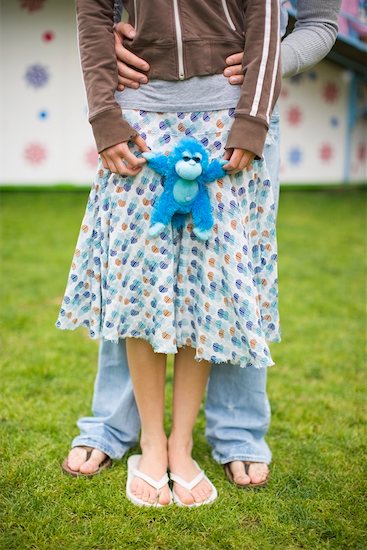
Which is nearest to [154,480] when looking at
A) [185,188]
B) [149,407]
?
[149,407]

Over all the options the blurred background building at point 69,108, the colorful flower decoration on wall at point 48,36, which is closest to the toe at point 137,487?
the blurred background building at point 69,108

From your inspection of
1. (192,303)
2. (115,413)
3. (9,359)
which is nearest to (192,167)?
(192,303)

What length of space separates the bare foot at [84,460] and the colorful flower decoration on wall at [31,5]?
485 centimetres

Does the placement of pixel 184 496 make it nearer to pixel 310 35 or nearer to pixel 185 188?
pixel 185 188

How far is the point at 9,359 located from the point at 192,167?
48.7 inches

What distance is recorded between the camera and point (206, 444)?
1.72m

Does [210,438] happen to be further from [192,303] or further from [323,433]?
[192,303]

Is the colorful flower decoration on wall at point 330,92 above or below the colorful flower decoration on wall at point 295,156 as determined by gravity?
above

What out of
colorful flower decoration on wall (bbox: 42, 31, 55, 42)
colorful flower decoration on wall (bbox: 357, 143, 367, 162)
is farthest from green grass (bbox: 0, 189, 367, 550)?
colorful flower decoration on wall (bbox: 357, 143, 367, 162)

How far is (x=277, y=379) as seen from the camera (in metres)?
2.15

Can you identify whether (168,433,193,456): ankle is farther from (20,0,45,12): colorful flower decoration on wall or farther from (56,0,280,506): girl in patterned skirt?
(20,0,45,12): colorful flower decoration on wall

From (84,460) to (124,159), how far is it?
2.42 feet

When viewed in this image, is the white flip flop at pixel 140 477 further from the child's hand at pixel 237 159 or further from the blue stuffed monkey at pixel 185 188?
the child's hand at pixel 237 159

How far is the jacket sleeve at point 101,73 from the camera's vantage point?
1.29m
